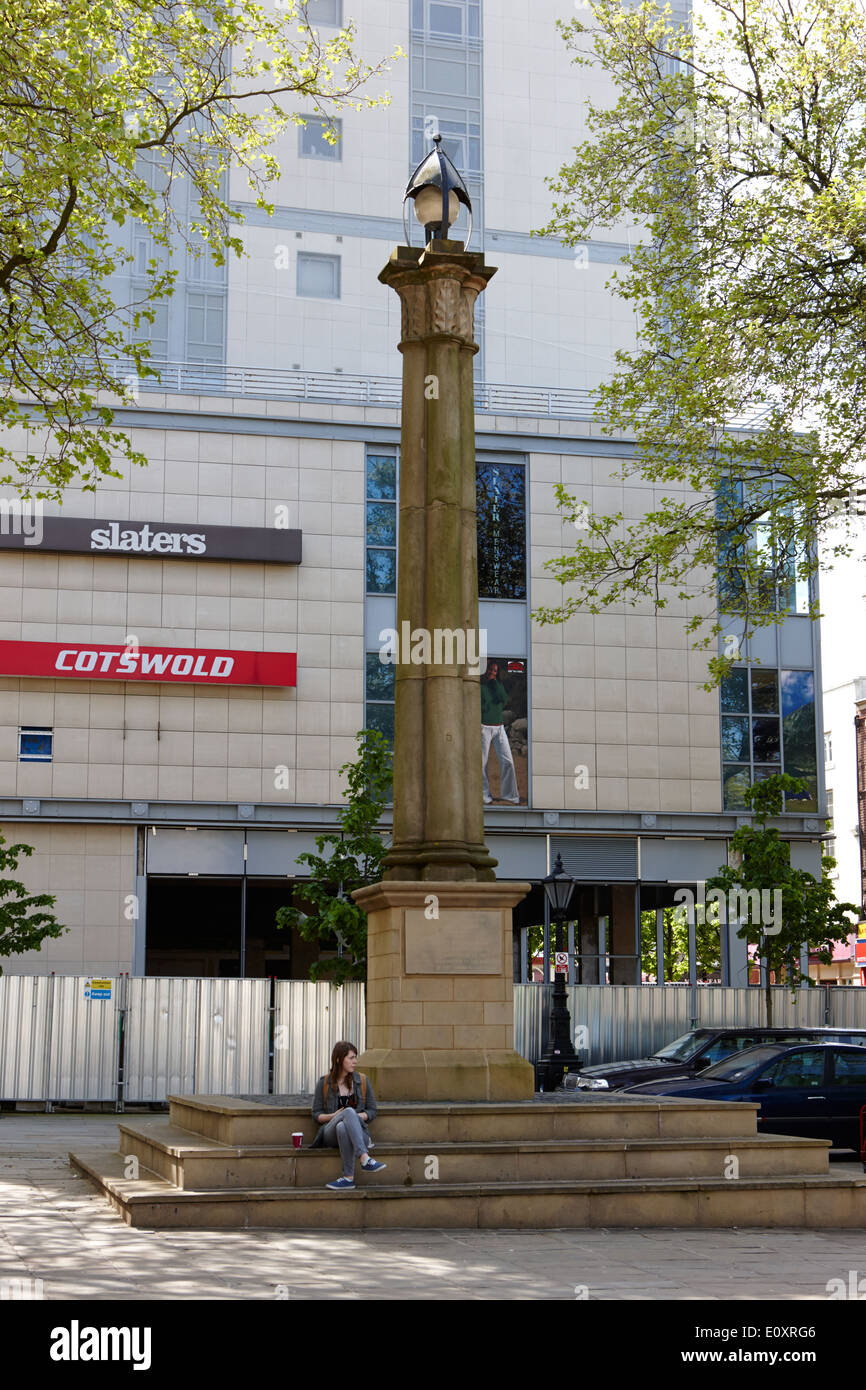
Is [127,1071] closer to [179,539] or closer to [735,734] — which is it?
[179,539]

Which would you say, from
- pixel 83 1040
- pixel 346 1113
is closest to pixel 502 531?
pixel 83 1040

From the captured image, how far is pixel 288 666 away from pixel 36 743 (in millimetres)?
6000

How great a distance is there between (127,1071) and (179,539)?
43.4 ft

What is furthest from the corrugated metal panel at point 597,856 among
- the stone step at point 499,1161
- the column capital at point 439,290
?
the stone step at point 499,1161

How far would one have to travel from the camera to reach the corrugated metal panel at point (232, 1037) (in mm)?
27766

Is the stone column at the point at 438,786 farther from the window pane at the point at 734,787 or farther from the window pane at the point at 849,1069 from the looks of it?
the window pane at the point at 734,787

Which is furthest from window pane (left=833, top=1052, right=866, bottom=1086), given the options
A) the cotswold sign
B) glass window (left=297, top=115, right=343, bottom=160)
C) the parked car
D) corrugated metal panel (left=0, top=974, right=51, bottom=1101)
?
glass window (left=297, top=115, right=343, bottom=160)

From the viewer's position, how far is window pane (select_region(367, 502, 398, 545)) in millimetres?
37438

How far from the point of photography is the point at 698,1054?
73.3 ft

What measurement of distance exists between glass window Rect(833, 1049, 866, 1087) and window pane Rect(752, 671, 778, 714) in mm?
19377

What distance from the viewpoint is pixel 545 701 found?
3741cm

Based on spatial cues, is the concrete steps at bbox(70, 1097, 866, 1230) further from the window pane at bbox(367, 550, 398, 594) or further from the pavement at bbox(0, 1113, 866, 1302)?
the window pane at bbox(367, 550, 398, 594)

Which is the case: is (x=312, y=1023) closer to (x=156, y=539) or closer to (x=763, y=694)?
(x=156, y=539)

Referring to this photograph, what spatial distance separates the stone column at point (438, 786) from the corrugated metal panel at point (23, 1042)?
13.9m
